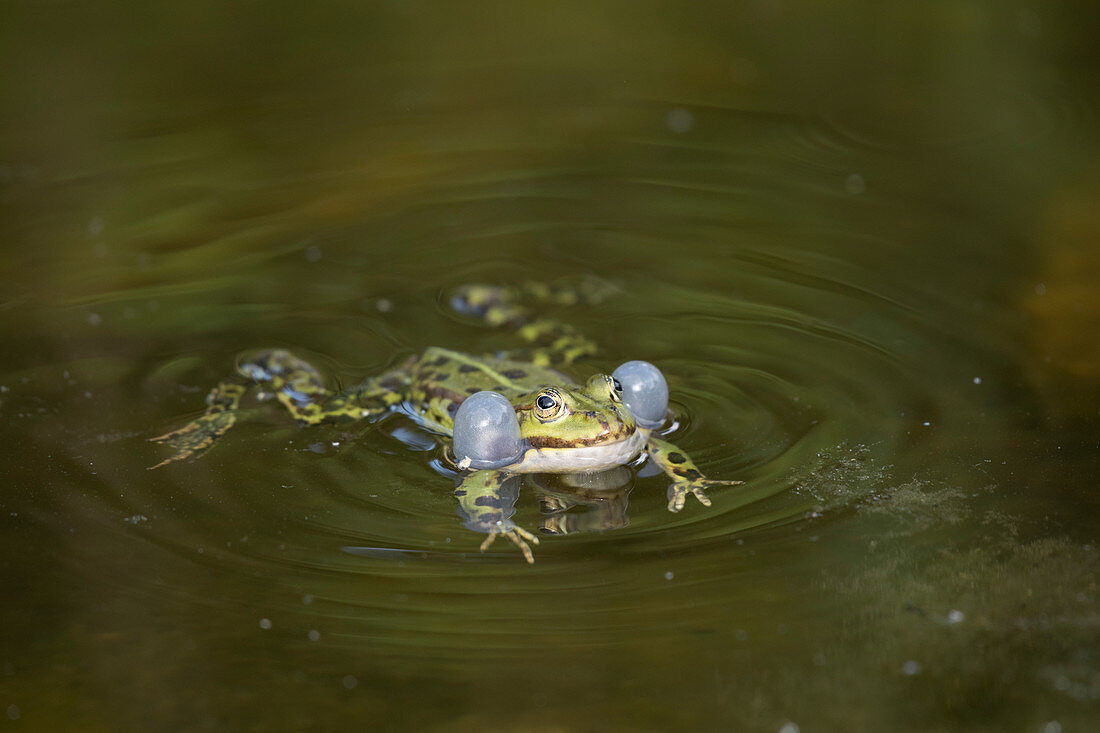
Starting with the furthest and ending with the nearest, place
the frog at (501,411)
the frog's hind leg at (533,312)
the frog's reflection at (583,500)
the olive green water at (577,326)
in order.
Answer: the frog's hind leg at (533,312)
the frog at (501,411)
the frog's reflection at (583,500)
the olive green water at (577,326)

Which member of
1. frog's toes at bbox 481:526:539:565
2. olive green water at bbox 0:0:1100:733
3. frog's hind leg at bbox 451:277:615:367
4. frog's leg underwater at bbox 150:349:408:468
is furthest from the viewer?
frog's hind leg at bbox 451:277:615:367

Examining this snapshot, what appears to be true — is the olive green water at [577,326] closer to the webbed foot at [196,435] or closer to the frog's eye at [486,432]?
the webbed foot at [196,435]

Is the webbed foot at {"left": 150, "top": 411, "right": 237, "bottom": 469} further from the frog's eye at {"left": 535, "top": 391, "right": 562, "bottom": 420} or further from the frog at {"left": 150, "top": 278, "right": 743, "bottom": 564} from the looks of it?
the frog's eye at {"left": 535, "top": 391, "right": 562, "bottom": 420}

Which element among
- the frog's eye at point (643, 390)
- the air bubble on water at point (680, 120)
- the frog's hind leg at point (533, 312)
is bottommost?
the frog's hind leg at point (533, 312)

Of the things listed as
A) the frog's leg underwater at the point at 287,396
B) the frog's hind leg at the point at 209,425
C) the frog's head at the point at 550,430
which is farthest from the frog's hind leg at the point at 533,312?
the frog's hind leg at the point at 209,425

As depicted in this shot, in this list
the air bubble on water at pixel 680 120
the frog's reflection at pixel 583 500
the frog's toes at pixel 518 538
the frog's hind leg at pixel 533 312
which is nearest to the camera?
the frog's toes at pixel 518 538

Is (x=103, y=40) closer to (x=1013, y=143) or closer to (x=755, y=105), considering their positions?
(x=755, y=105)

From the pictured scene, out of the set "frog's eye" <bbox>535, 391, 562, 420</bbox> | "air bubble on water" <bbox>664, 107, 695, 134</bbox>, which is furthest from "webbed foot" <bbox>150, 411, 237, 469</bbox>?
"air bubble on water" <bbox>664, 107, 695, 134</bbox>

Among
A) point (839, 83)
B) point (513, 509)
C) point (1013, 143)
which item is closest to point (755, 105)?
point (839, 83)
